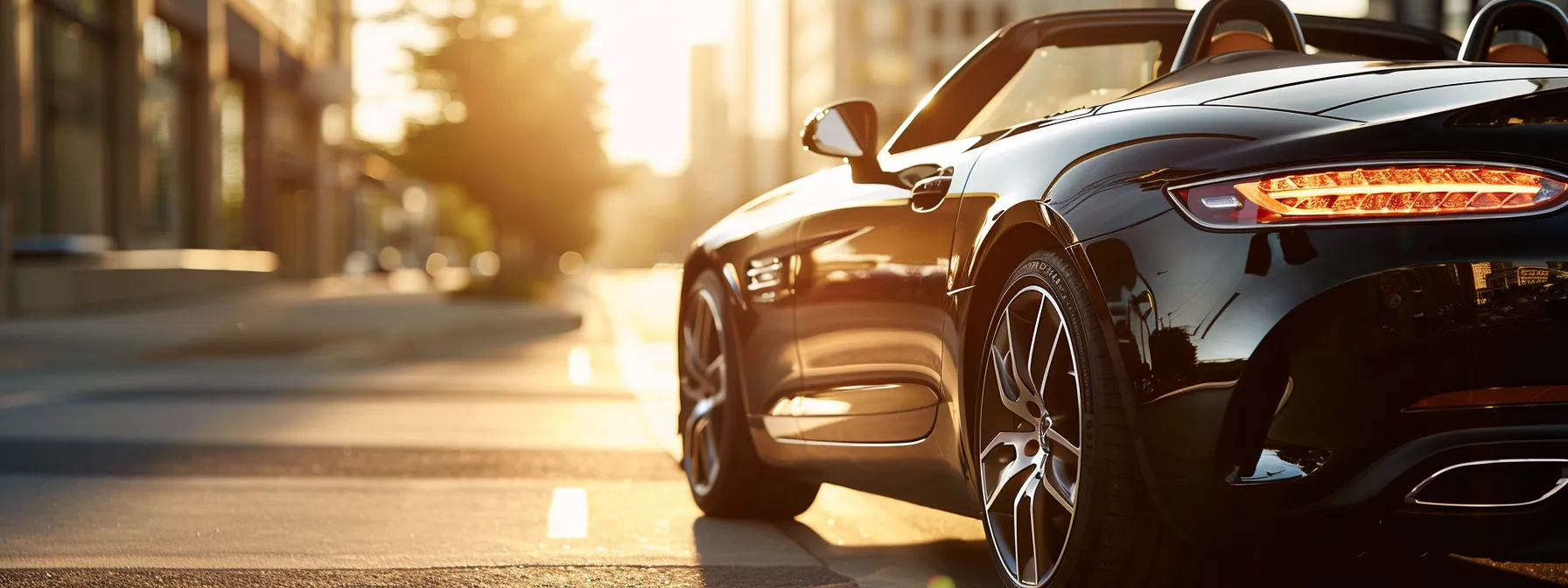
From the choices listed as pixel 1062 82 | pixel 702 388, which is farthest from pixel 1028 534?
pixel 702 388

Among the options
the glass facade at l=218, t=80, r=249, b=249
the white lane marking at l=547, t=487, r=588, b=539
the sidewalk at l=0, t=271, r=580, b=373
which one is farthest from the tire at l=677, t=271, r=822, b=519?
the glass facade at l=218, t=80, r=249, b=249

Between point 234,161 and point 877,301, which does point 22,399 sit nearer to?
point 877,301

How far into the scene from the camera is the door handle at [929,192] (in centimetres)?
386

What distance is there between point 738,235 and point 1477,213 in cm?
282

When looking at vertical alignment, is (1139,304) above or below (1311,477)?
above

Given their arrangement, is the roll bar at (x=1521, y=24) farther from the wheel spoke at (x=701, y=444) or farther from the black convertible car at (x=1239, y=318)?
the wheel spoke at (x=701, y=444)

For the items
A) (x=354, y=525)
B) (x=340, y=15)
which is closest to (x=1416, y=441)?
(x=354, y=525)

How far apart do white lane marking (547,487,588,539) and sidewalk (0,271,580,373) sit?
6936mm

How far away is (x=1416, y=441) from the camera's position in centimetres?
268

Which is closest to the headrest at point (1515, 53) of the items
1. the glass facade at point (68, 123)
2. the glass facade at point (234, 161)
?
the glass facade at point (68, 123)

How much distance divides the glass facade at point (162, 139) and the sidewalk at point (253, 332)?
2.72 meters

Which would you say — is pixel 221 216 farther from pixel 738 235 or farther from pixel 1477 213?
pixel 1477 213

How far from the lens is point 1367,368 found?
268 cm

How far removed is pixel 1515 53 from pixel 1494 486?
216 centimetres
